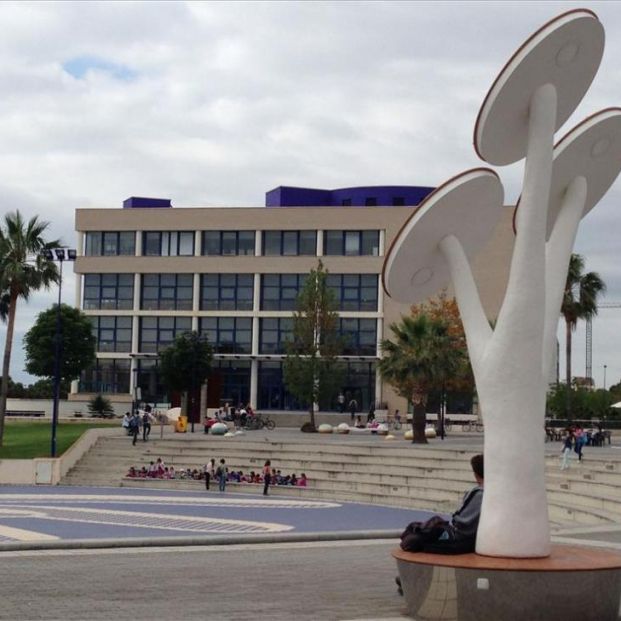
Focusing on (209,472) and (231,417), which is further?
(231,417)

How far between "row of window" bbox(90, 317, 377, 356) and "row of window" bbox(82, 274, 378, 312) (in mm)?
870

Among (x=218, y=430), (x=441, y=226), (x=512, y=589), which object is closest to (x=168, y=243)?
(x=218, y=430)

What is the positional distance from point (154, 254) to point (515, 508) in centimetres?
6755

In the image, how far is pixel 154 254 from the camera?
3044 inches

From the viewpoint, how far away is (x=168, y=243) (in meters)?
77.3

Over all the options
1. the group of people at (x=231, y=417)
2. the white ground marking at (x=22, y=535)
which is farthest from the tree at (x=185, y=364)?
the white ground marking at (x=22, y=535)

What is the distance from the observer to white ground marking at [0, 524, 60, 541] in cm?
2142

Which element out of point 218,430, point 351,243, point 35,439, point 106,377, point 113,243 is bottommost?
point 35,439

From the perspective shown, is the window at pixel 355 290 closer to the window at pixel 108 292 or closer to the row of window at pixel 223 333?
the row of window at pixel 223 333

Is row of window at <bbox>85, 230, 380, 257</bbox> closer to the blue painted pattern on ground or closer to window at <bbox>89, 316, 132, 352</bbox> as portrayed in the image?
window at <bbox>89, 316, 132, 352</bbox>

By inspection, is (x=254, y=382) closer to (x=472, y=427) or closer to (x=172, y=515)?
(x=472, y=427)

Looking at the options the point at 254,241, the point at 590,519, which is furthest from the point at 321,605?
the point at 254,241

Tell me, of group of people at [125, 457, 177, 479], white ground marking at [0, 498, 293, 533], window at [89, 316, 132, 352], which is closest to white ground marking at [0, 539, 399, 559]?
white ground marking at [0, 498, 293, 533]

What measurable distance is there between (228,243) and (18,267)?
2770 cm
